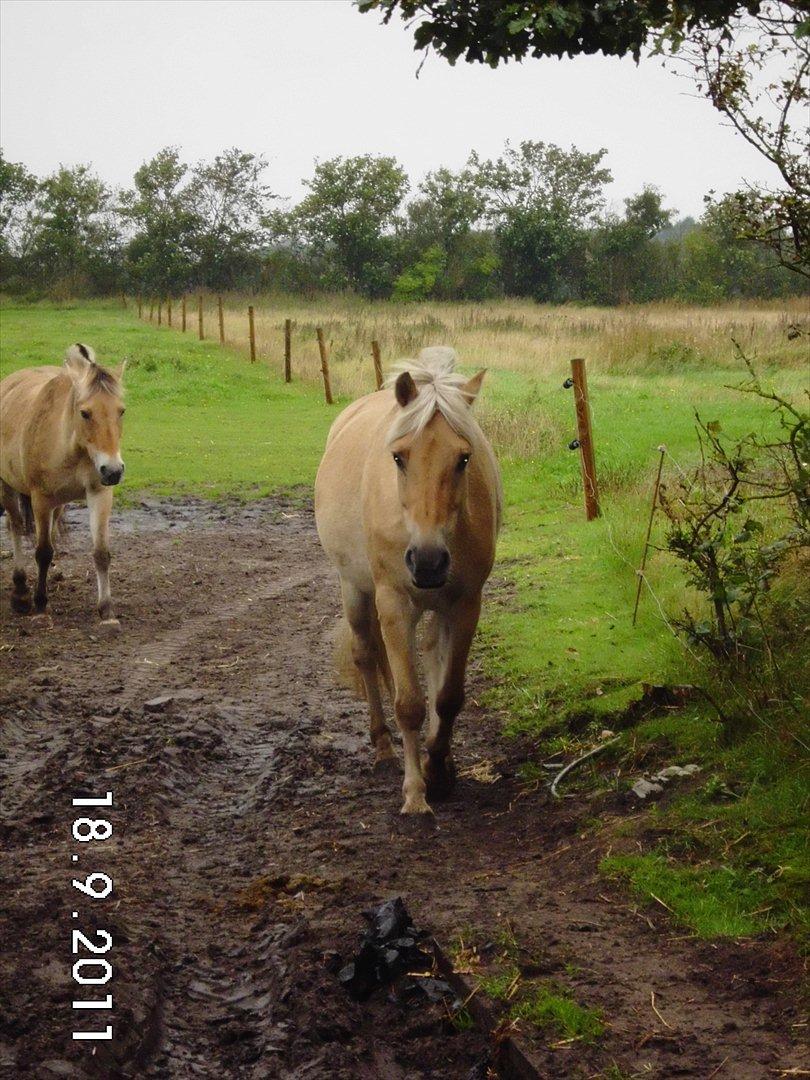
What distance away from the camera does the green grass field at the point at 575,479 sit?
15.0 feet

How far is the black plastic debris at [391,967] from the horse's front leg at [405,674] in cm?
146

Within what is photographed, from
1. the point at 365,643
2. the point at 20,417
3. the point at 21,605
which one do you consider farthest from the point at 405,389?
the point at 20,417

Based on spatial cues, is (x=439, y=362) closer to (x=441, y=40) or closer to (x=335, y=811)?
(x=441, y=40)

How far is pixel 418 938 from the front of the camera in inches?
153

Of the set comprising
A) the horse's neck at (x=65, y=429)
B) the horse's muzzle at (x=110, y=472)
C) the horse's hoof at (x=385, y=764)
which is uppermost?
the horse's neck at (x=65, y=429)

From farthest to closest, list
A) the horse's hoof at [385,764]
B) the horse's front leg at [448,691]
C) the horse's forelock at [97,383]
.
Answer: the horse's forelock at [97,383] → the horse's hoof at [385,764] → the horse's front leg at [448,691]

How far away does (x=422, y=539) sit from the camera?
15.6 feet

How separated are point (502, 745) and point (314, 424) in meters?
14.9

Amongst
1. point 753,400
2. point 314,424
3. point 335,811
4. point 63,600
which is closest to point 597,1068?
point 335,811

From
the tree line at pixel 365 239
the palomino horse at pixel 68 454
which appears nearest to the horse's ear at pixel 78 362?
the palomino horse at pixel 68 454

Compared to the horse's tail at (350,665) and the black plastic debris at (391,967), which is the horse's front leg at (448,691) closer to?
the horse's tail at (350,665)

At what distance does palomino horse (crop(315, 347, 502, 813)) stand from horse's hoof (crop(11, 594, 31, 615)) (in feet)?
14.8

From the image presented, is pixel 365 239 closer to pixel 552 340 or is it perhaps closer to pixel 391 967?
pixel 552 340

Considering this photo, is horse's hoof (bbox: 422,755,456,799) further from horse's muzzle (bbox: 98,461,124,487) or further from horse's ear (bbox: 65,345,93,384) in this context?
horse's ear (bbox: 65,345,93,384)
